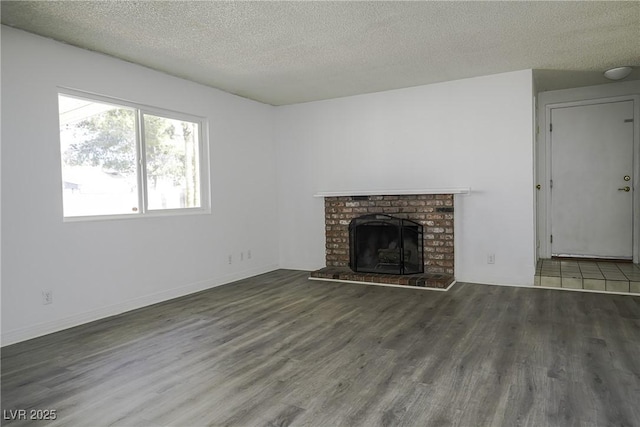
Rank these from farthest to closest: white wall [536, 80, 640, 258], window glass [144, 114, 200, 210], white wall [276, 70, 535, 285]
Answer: white wall [536, 80, 640, 258], white wall [276, 70, 535, 285], window glass [144, 114, 200, 210]

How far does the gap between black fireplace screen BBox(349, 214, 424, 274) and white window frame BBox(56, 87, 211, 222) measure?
2018 millimetres

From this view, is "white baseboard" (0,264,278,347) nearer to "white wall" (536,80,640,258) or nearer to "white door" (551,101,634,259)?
"white wall" (536,80,640,258)

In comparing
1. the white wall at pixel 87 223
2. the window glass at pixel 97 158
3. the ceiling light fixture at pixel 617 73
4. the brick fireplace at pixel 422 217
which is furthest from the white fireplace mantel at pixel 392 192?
the window glass at pixel 97 158

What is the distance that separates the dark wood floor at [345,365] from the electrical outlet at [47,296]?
0.96 ft

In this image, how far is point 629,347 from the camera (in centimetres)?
283

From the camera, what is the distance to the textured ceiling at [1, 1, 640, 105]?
2.96 meters

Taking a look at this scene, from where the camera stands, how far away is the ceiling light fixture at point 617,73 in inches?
179

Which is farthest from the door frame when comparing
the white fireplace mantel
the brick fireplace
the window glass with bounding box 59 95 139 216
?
the window glass with bounding box 59 95 139 216

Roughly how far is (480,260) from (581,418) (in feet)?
10.3

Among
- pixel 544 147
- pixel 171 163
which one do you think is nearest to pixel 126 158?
pixel 171 163

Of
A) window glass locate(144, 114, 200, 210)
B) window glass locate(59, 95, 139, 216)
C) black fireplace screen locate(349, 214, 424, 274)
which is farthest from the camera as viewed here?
black fireplace screen locate(349, 214, 424, 274)

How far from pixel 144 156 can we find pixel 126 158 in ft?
0.67

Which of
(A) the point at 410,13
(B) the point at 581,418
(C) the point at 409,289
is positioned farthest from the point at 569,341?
(A) the point at 410,13

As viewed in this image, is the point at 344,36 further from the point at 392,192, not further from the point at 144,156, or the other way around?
the point at 144,156
